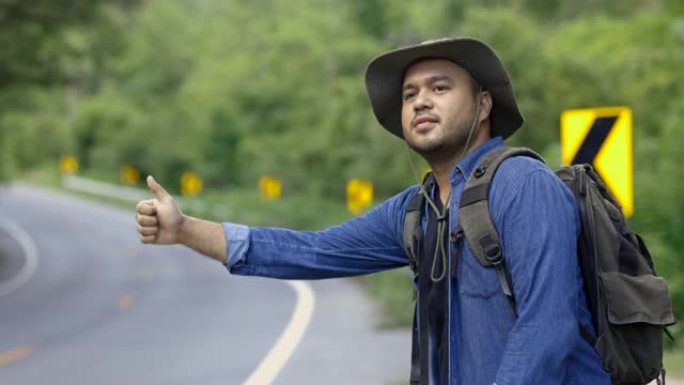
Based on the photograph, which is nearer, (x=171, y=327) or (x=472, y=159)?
(x=472, y=159)

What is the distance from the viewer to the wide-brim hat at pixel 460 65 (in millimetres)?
3133

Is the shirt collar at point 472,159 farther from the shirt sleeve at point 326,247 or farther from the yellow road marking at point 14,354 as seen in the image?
the yellow road marking at point 14,354

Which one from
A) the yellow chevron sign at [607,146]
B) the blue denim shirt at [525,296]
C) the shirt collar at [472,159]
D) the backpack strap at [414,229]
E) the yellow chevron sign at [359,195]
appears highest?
the yellow chevron sign at [359,195]

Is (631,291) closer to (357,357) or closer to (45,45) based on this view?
(357,357)

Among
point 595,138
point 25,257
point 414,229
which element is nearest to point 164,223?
point 414,229

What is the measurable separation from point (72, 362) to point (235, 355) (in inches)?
78.0

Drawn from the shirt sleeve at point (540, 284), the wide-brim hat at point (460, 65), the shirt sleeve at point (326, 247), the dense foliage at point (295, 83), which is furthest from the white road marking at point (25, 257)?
the shirt sleeve at point (540, 284)

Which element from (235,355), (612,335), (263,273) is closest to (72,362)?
(235,355)

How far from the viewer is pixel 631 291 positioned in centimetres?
286

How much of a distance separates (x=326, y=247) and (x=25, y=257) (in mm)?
37742

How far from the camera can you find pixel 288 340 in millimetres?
11320

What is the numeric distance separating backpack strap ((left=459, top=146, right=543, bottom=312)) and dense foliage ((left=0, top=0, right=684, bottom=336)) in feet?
36.2

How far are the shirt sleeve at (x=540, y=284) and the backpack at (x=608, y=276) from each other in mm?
63

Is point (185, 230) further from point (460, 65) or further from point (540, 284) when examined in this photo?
point (540, 284)
